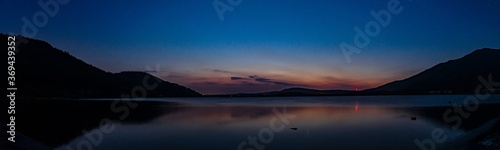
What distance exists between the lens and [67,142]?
93.3 ft

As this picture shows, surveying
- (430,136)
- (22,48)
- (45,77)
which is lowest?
(430,136)

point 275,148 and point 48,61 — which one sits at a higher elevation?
point 48,61

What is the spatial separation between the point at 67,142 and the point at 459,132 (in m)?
33.1

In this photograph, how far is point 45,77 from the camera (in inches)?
6388

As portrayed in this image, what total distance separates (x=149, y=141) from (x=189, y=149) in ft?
20.2

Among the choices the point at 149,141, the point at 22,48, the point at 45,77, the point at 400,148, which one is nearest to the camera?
the point at 400,148

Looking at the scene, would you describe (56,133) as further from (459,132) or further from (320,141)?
(459,132)

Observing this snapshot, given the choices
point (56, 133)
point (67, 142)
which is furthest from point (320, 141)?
point (56, 133)

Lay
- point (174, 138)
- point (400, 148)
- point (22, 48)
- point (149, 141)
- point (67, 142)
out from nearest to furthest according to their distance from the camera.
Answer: point (400, 148) < point (67, 142) < point (149, 141) < point (174, 138) < point (22, 48)

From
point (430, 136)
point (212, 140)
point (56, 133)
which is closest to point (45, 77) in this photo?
point (56, 133)

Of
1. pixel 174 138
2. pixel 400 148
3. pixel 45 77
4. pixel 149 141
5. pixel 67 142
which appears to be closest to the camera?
pixel 400 148

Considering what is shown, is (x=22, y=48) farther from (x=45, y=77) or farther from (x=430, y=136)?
(x=430, y=136)

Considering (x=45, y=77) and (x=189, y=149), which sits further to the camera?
(x=45, y=77)

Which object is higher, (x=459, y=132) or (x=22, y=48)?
(x=22, y=48)
